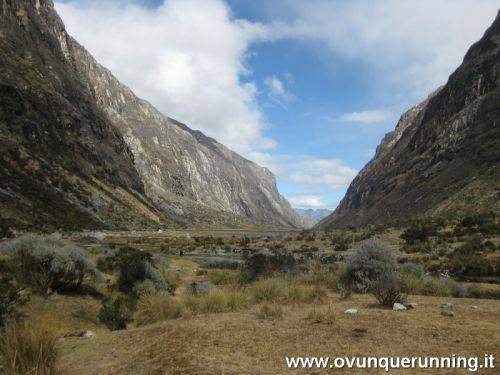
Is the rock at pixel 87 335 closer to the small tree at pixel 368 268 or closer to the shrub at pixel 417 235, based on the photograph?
the small tree at pixel 368 268

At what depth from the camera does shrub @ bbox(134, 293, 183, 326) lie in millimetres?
10008

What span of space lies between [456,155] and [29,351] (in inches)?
3452

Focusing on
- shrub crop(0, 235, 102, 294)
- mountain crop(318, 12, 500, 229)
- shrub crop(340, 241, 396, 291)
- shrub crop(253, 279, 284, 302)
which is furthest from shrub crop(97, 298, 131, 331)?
mountain crop(318, 12, 500, 229)

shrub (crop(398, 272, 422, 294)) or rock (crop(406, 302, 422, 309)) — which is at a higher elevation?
shrub (crop(398, 272, 422, 294))

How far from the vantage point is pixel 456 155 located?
265ft

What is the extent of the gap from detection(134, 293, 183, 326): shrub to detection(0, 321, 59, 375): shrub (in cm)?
375

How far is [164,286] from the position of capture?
15445mm

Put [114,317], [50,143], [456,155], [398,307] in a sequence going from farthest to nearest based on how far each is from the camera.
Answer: [456,155], [50,143], [114,317], [398,307]

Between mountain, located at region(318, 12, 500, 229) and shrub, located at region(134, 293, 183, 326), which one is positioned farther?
mountain, located at region(318, 12, 500, 229)

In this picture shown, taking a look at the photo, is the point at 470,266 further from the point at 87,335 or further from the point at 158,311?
the point at 87,335

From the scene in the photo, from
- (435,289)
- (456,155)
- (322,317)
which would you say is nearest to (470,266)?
(435,289)

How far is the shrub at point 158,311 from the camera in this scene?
394 inches

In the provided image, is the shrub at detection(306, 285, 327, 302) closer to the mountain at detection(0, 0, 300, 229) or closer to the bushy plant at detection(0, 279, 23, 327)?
the bushy plant at detection(0, 279, 23, 327)

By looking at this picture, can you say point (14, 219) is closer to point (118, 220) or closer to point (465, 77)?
point (118, 220)
